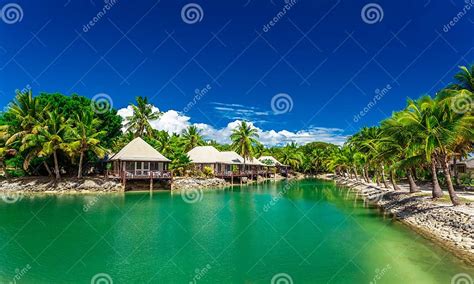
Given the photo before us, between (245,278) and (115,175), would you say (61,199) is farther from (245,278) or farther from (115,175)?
(245,278)

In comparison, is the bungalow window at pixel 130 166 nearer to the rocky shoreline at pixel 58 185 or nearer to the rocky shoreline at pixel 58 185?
the rocky shoreline at pixel 58 185

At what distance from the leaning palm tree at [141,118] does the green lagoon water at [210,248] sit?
26581mm

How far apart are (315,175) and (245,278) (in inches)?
3000

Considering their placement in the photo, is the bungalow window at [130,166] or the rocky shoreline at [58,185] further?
the bungalow window at [130,166]

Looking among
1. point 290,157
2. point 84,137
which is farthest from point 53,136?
point 290,157

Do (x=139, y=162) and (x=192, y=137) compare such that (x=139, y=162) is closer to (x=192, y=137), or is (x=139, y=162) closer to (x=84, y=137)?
(x=84, y=137)

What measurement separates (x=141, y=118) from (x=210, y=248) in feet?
123

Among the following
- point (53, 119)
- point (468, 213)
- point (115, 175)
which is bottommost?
point (468, 213)

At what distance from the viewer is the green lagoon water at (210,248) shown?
33.1 ft

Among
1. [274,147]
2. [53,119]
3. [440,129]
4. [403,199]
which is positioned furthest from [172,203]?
[274,147]

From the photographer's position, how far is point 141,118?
1868 inches

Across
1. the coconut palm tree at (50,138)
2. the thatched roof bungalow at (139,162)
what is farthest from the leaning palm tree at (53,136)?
the thatched roof bungalow at (139,162)

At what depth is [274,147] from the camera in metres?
86.3

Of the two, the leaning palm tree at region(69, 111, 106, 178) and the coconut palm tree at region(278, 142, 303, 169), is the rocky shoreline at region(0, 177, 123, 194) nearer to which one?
the leaning palm tree at region(69, 111, 106, 178)
